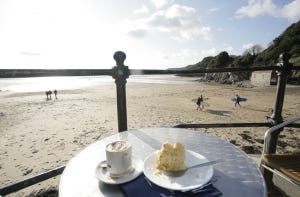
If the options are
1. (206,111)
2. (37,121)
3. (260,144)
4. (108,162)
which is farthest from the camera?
(206,111)

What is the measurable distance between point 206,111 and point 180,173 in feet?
53.6

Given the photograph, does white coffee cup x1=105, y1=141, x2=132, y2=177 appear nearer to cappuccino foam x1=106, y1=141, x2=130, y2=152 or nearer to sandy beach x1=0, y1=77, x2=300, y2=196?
cappuccino foam x1=106, y1=141, x2=130, y2=152

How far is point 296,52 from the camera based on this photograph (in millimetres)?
45562

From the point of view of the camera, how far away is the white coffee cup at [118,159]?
1064 mm

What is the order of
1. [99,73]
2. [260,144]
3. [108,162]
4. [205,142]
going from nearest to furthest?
[108,162]
[205,142]
[99,73]
[260,144]

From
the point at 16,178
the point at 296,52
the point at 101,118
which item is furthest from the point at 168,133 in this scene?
the point at 296,52

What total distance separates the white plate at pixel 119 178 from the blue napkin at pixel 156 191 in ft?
0.09

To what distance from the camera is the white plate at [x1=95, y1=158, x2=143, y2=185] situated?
1.05 m

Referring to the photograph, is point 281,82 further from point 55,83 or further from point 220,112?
point 55,83

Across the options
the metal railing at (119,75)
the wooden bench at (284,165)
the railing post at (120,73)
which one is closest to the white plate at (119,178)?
the metal railing at (119,75)

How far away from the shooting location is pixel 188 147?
1.55m

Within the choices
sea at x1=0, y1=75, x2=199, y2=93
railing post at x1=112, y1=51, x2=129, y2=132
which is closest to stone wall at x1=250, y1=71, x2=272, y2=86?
sea at x1=0, y1=75, x2=199, y2=93

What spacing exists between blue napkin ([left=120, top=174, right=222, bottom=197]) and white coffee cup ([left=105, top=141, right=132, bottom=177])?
0.24ft

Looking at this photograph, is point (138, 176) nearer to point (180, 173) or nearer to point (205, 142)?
point (180, 173)
